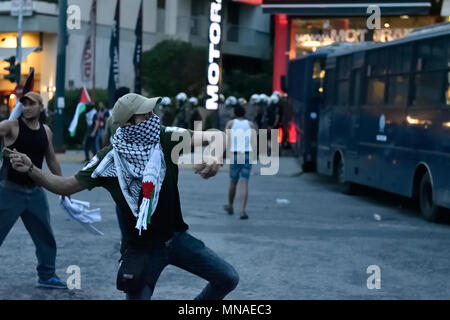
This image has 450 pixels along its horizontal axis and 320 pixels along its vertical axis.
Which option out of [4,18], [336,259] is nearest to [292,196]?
[336,259]

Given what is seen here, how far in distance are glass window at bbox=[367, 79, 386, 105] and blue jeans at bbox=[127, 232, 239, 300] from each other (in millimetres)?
11582

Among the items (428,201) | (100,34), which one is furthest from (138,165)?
(100,34)

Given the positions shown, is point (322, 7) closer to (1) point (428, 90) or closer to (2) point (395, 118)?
(2) point (395, 118)

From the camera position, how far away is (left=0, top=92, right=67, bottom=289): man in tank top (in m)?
7.90

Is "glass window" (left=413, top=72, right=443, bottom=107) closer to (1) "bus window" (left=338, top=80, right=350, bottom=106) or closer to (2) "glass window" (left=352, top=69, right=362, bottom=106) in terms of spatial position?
(2) "glass window" (left=352, top=69, right=362, bottom=106)

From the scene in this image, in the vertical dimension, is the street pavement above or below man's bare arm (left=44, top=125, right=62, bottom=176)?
below

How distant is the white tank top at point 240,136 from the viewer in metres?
13.6

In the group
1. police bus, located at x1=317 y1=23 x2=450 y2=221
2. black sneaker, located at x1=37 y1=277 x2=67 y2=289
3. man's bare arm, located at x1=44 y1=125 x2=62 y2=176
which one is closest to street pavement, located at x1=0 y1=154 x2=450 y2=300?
black sneaker, located at x1=37 y1=277 x2=67 y2=289

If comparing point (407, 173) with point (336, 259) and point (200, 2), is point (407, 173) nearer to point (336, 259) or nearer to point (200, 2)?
point (336, 259)

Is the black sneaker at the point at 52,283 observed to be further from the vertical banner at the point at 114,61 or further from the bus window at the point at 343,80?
the vertical banner at the point at 114,61

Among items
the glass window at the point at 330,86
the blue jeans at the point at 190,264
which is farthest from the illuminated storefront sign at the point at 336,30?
the blue jeans at the point at 190,264

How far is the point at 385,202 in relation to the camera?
17.5 metres

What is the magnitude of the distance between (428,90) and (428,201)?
1.79 metres

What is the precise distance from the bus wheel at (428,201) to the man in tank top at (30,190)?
746 centimetres
